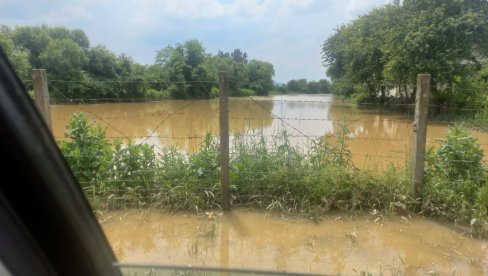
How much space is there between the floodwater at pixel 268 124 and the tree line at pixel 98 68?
1.59 feet

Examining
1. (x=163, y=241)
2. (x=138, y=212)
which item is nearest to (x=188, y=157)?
(x=138, y=212)

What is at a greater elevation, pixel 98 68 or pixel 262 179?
pixel 98 68

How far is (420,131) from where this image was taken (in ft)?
13.8

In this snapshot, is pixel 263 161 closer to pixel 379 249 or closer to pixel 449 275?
pixel 379 249

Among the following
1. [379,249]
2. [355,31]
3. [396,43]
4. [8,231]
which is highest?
[355,31]

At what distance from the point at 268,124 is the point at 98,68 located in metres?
11.5

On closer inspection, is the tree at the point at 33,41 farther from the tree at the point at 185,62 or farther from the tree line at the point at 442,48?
the tree at the point at 185,62

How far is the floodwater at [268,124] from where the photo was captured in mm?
5348

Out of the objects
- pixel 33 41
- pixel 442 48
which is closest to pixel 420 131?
pixel 33 41

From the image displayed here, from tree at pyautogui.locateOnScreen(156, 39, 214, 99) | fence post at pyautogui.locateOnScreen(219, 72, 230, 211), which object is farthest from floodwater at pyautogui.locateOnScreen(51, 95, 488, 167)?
tree at pyautogui.locateOnScreen(156, 39, 214, 99)

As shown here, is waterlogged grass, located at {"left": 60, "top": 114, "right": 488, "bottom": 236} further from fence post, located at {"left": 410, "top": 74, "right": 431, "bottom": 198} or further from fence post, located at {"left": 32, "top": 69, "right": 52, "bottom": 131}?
fence post, located at {"left": 32, "top": 69, "right": 52, "bottom": 131}

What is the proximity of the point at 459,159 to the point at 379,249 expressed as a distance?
169cm

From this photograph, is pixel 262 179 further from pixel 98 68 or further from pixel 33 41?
pixel 98 68

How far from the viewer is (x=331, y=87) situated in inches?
1160
